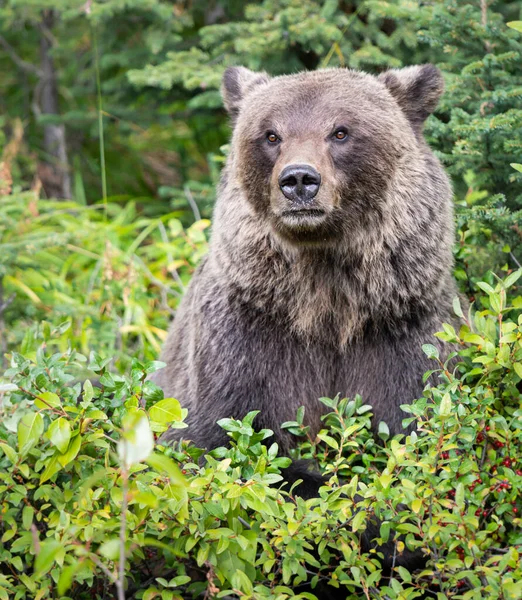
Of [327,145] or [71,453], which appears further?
[327,145]

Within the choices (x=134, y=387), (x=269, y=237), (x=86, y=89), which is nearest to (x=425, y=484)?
(x=134, y=387)

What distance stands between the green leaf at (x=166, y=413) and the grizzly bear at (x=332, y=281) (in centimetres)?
97

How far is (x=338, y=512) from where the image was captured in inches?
129

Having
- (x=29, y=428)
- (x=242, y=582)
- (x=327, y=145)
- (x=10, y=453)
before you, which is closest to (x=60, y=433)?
(x=29, y=428)

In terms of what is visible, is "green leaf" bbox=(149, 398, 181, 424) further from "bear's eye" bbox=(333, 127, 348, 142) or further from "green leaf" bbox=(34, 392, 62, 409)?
"bear's eye" bbox=(333, 127, 348, 142)

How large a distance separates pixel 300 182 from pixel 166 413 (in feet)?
3.90

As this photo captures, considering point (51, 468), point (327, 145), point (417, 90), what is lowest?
point (51, 468)

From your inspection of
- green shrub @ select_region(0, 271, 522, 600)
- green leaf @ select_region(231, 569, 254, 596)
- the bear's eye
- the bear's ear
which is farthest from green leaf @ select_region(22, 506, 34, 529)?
the bear's ear

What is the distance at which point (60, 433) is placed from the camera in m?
3.14

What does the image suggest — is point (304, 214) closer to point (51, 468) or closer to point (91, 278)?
point (51, 468)

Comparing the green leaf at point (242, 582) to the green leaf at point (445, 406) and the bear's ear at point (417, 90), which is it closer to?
the green leaf at point (445, 406)

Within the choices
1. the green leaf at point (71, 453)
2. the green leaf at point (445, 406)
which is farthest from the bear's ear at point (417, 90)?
the green leaf at point (71, 453)

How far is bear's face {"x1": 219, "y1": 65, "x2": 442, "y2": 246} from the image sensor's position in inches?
155

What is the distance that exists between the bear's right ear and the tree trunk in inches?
181
